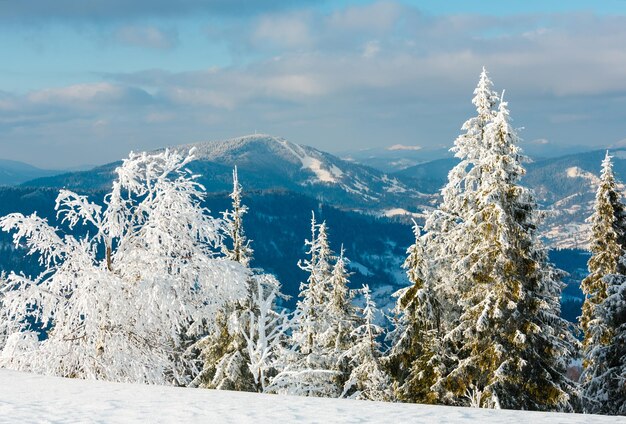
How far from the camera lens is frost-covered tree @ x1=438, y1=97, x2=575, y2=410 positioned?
738 inches

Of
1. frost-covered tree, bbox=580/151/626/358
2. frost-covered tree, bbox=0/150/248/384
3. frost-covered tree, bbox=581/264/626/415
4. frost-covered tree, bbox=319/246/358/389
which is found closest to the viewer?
frost-covered tree, bbox=0/150/248/384

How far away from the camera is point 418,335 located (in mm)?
23797

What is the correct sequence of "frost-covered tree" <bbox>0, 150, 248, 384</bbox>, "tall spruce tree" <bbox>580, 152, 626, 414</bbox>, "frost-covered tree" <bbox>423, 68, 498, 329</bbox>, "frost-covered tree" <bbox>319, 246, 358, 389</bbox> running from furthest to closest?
"frost-covered tree" <bbox>319, 246, 358, 389</bbox> → "tall spruce tree" <bbox>580, 152, 626, 414</bbox> → "frost-covered tree" <bbox>423, 68, 498, 329</bbox> → "frost-covered tree" <bbox>0, 150, 248, 384</bbox>

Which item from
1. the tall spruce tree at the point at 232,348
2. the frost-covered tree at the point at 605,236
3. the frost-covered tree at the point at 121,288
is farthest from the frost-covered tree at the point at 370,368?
the frost-covered tree at the point at 121,288

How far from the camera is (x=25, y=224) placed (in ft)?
48.3

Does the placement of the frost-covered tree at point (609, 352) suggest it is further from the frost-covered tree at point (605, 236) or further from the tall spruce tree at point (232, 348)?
the tall spruce tree at point (232, 348)

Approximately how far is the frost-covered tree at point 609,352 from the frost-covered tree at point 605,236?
0.17m

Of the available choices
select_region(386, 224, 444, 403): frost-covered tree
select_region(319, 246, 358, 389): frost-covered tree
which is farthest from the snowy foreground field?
select_region(319, 246, 358, 389): frost-covered tree

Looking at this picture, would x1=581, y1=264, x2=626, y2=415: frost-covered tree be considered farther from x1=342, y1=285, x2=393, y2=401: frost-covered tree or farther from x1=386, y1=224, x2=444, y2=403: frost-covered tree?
x1=342, y1=285, x2=393, y2=401: frost-covered tree

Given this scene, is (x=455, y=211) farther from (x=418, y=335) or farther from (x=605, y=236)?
(x=605, y=236)

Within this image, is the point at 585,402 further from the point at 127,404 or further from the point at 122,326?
the point at 127,404

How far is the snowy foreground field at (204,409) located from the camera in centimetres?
879

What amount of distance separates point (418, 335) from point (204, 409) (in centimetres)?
1582

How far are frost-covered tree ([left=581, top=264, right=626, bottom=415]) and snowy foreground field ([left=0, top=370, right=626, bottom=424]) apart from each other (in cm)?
1658
